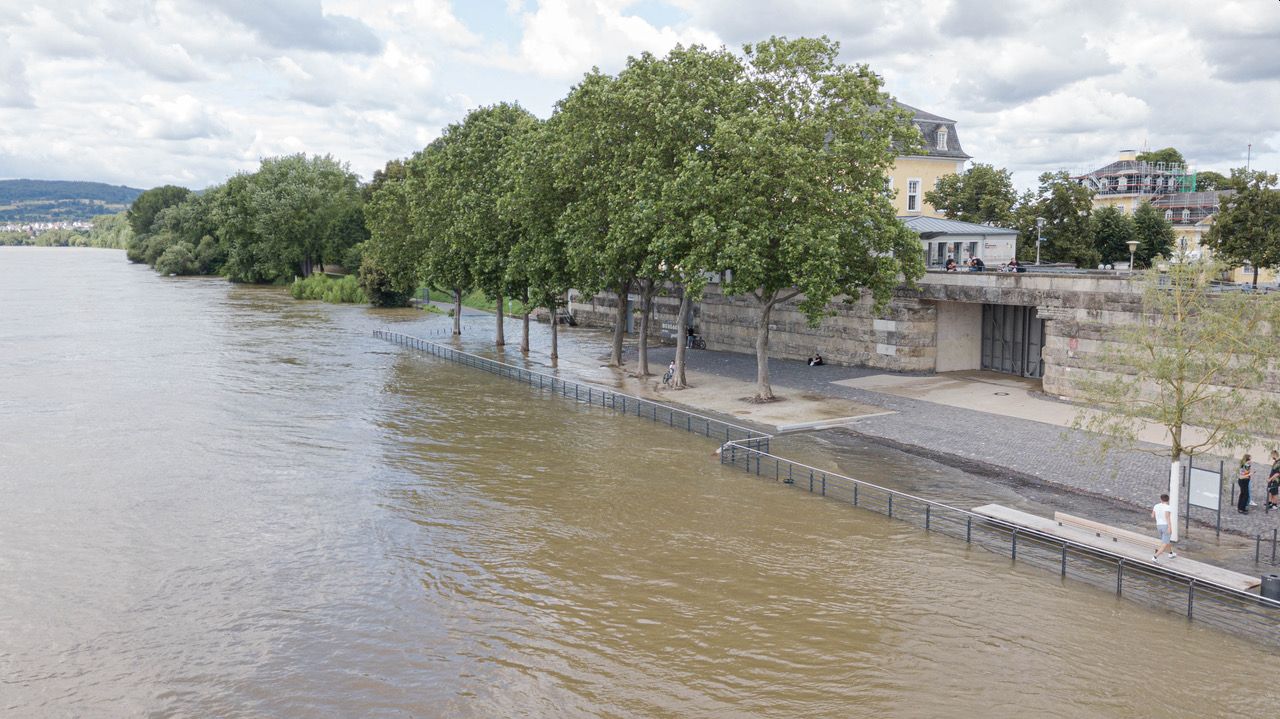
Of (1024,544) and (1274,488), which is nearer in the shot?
(1024,544)

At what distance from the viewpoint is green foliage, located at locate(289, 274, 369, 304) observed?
95312mm

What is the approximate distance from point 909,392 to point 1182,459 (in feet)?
45.6

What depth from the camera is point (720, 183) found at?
3584 cm

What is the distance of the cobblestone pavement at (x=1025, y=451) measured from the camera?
24641 millimetres

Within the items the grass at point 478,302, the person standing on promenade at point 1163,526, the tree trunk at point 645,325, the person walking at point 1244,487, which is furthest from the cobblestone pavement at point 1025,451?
the grass at point 478,302

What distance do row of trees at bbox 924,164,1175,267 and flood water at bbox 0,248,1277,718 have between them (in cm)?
3591

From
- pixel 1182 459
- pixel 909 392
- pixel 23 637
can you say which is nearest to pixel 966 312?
pixel 909 392

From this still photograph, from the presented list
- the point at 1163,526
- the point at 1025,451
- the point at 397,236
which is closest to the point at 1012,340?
the point at 1025,451

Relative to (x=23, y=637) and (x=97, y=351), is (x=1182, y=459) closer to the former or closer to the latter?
(x=23, y=637)

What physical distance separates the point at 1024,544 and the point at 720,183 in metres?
18.5

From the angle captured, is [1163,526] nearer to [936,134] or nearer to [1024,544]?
[1024,544]

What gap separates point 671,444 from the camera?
106 feet

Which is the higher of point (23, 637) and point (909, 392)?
point (909, 392)

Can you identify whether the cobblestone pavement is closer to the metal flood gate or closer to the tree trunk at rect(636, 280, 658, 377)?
the tree trunk at rect(636, 280, 658, 377)
